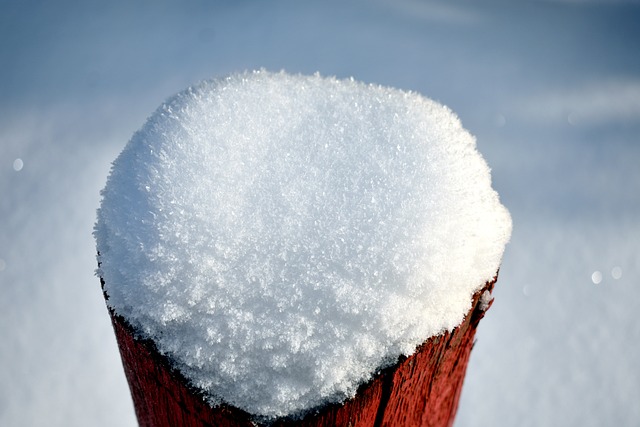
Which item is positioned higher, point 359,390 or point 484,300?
point 484,300

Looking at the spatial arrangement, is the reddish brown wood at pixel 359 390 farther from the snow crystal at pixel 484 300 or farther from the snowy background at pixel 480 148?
the snowy background at pixel 480 148

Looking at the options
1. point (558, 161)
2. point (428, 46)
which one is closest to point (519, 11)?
point (428, 46)

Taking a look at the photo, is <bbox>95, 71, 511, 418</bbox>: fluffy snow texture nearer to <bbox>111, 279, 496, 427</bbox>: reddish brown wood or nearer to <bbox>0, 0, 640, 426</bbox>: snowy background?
<bbox>111, 279, 496, 427</bbox>: reddish brown wood

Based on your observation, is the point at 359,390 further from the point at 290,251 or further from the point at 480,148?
the point at 480,148

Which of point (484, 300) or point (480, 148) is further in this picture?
point (480, 148)

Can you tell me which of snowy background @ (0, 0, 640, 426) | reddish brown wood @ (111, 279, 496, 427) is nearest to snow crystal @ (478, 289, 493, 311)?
reddish brown wood @ (111, 279, 496, 427)

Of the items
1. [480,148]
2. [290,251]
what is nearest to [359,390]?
[290,251]

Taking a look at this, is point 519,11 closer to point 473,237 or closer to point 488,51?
point 488,51
